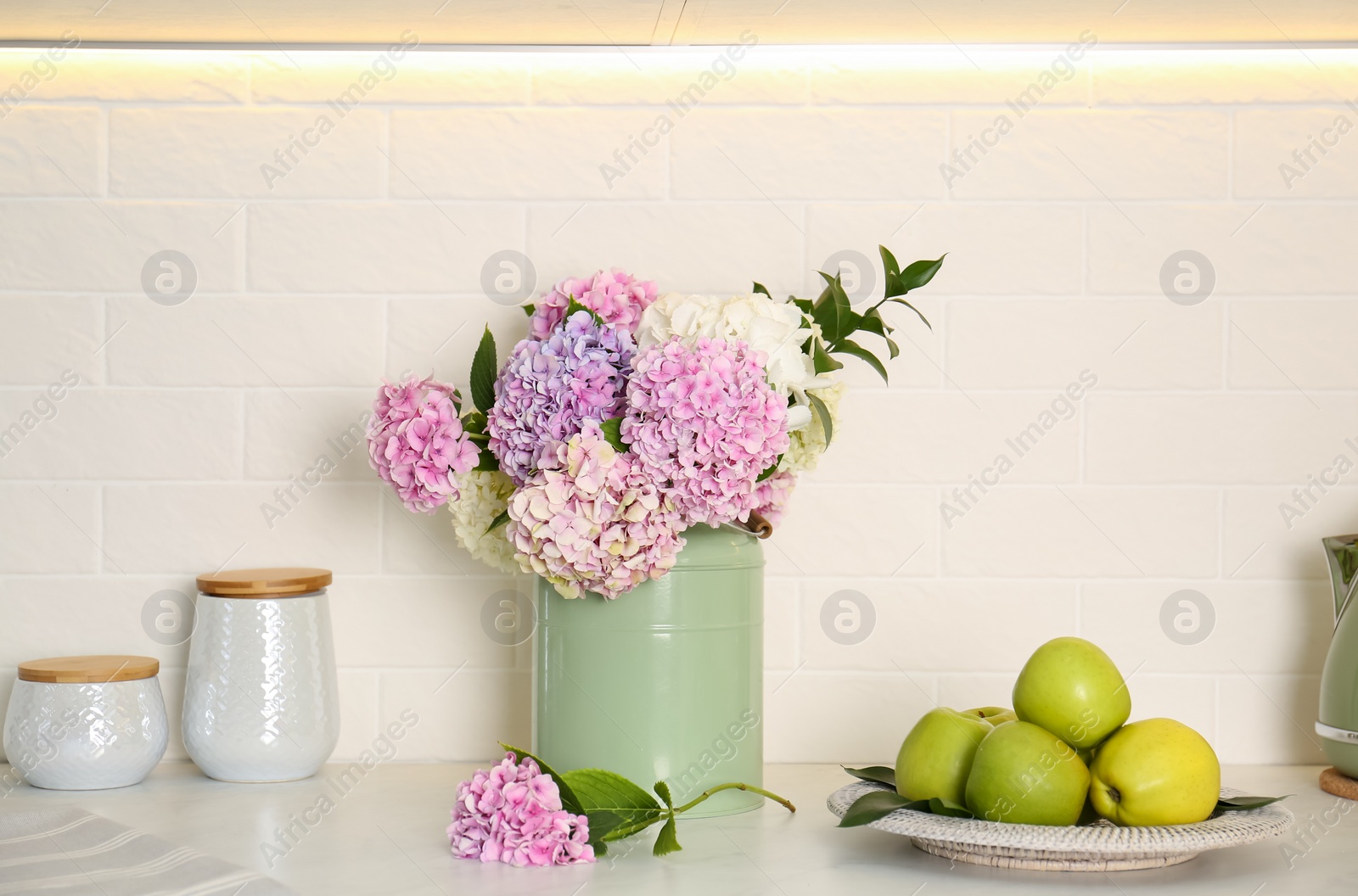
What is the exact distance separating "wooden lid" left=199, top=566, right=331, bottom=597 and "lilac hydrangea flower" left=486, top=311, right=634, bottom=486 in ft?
0.83

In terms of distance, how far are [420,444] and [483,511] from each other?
8 centimetres

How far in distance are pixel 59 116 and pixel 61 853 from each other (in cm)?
72

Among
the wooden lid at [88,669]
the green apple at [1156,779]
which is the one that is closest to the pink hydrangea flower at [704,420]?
the green apple at [1156,779]

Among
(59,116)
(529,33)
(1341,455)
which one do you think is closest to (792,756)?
(1341,455)

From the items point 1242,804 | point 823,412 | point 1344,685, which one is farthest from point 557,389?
point 1344,685

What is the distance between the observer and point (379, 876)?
0.83 meters

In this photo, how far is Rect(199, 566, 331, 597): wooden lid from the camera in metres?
1.05

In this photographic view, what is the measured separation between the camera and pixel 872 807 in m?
0.86

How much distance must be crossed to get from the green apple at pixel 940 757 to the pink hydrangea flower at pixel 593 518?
226 mm

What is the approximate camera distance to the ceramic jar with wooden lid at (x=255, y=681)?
1.05 m

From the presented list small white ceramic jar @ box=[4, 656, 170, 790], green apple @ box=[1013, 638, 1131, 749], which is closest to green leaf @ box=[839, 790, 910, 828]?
green apple @ box=[1013, 638, 1131, 749]

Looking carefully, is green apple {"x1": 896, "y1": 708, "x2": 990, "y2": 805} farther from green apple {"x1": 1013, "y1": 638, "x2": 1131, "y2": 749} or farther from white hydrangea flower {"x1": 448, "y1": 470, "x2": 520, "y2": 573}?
white hydrangea flower {"x1": 448, "y1": 470, "x2": 520, "y2": 573}

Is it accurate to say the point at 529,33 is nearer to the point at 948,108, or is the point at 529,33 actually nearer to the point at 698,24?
the point at 698,24

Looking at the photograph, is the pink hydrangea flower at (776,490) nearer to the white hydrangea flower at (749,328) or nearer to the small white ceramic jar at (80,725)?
the white hydrangea flower at (749,328)
